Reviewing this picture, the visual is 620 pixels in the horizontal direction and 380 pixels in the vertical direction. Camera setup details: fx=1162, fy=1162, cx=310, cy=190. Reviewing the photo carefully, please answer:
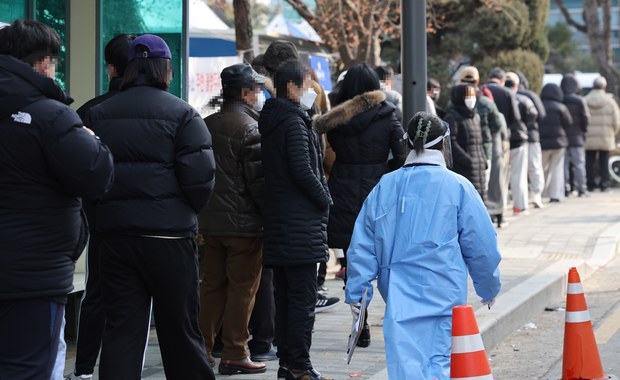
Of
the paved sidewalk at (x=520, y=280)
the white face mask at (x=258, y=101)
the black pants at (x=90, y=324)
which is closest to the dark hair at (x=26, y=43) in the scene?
the black pants at (x=90, y=324)

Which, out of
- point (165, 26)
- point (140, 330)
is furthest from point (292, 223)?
point (165, 26)

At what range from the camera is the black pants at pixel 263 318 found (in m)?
7.48

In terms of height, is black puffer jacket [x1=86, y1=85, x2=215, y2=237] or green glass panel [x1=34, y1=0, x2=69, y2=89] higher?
green glass panel [x1=34, y1=0, x2=69, y2=89]

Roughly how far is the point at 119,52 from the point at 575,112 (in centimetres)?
1401

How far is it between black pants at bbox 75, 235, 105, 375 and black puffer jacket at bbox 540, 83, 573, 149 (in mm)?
13166

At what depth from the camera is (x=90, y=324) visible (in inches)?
246

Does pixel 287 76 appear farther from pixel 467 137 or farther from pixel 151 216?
pixel 467 137

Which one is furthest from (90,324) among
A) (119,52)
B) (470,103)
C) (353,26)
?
(353,26)

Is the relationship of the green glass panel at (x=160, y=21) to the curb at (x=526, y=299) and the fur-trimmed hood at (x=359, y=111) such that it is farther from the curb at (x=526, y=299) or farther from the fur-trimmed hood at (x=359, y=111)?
the curb at (x=526, y=299)

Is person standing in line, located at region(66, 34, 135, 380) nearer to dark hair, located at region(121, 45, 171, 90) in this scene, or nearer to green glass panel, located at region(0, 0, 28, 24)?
dark hair, located at region(121, 45, 171, 90)

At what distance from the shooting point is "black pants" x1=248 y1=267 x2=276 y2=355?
7480mm

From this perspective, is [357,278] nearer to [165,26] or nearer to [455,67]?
[165,26]

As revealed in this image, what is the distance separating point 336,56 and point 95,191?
17.1 metres

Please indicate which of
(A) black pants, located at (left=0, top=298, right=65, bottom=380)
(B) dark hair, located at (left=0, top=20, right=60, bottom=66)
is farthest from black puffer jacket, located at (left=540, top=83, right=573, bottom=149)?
(A) black pants, located at (left=0, top=298, right=65, bottom=380)
